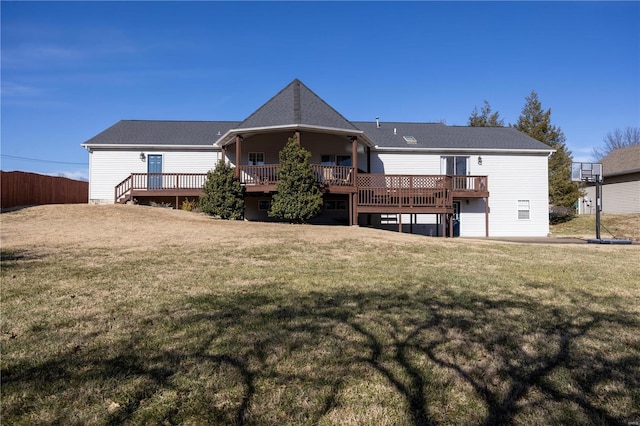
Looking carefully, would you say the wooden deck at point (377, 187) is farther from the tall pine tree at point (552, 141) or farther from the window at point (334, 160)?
the tall pine tree at point (552, 141)

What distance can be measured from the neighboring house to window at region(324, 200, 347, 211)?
20.3 m

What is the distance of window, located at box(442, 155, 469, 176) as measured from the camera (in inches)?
843

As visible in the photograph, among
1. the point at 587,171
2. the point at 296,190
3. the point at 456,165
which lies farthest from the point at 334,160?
the point at 587,171

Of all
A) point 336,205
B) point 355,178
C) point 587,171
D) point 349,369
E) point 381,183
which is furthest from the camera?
point 336,205

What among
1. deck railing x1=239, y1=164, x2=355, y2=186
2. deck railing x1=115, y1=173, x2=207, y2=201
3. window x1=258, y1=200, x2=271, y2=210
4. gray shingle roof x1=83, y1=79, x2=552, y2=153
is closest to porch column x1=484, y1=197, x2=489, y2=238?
gray shingle roof x1=83, y1=79, x2=552, y2=153

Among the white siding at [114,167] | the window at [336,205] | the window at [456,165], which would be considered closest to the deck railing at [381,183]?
the window at [336,205]

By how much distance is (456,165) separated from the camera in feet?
70.6

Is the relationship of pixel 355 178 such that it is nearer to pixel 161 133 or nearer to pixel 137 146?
pixel 137 146

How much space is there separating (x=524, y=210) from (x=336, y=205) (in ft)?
33.2

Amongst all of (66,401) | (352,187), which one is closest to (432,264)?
(66,401)

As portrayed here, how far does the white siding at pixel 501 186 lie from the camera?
21156 mm

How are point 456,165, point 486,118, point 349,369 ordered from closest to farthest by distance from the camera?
1. point 349,369
2. point 456,165
3. point 486,118

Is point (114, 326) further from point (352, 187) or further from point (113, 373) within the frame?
point (352, 187)

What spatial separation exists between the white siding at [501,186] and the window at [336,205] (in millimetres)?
2476
